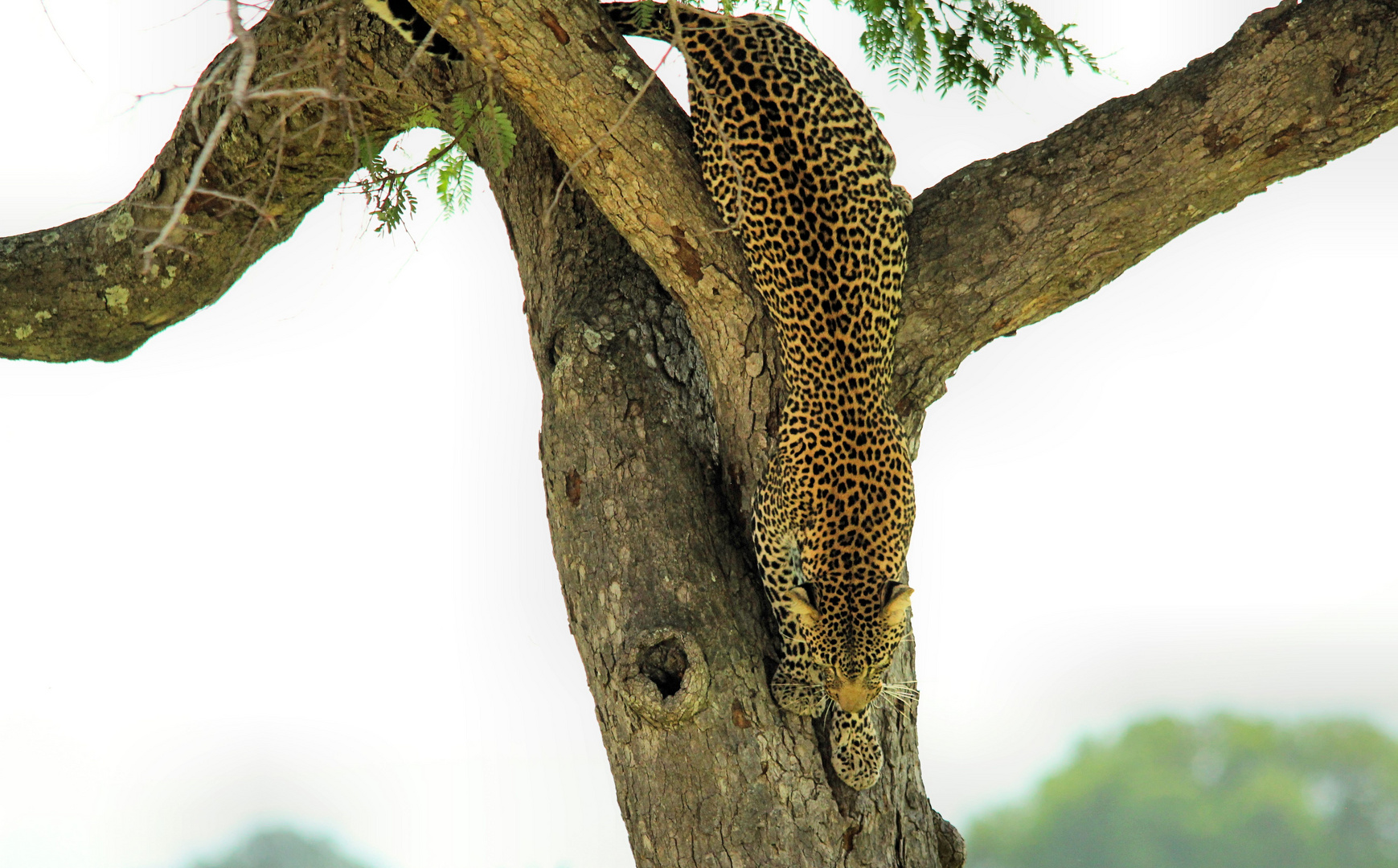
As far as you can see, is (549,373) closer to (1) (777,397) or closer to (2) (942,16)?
(1) (777,397)

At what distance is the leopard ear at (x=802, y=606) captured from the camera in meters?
4.53

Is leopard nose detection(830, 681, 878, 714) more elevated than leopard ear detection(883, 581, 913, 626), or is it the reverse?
leopard ear detection(883, 581, 913, 626)

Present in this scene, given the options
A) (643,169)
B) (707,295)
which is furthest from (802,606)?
(643,169)

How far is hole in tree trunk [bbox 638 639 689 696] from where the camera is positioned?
13.8 feet

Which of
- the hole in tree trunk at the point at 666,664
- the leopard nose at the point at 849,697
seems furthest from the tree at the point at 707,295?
the leopard nose at the point at 849,697

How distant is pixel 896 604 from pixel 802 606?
42cm

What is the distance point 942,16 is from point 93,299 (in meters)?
4.44

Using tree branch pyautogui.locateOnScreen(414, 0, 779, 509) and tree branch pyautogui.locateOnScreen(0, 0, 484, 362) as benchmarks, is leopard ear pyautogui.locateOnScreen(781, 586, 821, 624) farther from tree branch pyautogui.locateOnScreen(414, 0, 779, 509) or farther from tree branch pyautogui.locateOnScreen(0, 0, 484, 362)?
tree branch pyautogui.locateOnScreen(0, 0, 484, 362)

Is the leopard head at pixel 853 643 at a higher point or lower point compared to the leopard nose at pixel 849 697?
higher

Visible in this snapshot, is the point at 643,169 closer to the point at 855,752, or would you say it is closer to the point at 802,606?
the point at 802,606

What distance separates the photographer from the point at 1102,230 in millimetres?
4441

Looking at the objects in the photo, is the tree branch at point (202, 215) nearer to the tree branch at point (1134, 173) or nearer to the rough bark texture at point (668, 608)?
the rough bark texture at point (668, 608)

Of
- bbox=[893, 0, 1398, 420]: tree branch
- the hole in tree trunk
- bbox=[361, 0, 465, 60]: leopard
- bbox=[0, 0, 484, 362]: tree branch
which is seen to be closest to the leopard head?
the hole in tree trunk

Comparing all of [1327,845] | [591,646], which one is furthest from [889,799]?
[1327,845]
